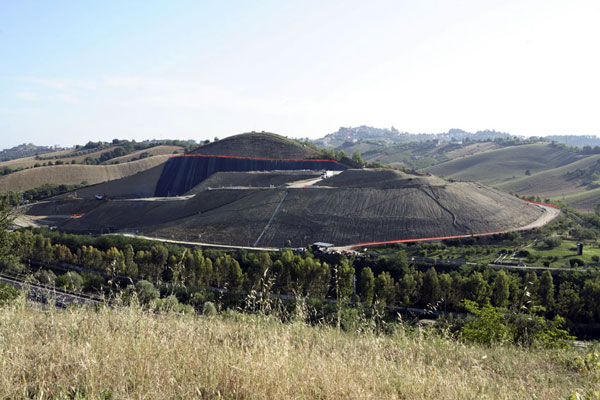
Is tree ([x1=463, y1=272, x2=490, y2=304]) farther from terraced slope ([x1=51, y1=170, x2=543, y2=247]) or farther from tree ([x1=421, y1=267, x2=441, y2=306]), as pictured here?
terraced slope ([x1=51, y1=170, x2=543, y2=247])

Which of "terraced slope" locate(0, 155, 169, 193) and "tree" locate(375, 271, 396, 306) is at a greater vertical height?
"terraced slope" locate(0, 155, 169, 193)

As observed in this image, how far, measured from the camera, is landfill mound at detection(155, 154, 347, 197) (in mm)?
86125

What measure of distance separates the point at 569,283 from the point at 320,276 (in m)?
18.8

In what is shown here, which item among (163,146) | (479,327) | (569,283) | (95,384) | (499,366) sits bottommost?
(569,283)

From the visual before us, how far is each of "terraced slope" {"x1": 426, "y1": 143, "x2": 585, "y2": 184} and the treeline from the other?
100 meters

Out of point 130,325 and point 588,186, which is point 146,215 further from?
point 588,186

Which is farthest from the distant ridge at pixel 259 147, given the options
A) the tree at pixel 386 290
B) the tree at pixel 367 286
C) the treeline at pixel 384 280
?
the tree at pixel 386 290

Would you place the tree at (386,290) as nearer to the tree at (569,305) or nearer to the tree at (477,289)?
the tree at (477,289)

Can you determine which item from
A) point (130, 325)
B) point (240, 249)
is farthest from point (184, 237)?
point (130, 325)

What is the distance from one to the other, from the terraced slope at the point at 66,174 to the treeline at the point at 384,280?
65928 mm

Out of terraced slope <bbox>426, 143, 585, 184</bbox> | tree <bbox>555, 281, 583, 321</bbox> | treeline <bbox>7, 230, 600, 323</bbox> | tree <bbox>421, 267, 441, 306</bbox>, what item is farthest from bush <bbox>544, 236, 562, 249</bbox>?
terraced slope <bbox>426, 143, 585, 184</bbox>

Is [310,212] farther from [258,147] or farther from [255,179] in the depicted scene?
[258,147]

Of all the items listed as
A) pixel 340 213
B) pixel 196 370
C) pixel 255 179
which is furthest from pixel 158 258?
pixel 196 370

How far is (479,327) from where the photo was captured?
15.8 meters
